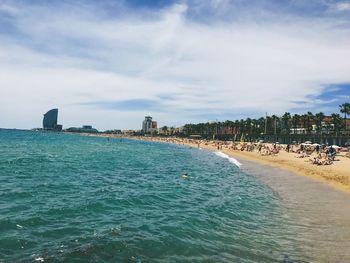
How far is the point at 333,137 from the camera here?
89250 millimetres

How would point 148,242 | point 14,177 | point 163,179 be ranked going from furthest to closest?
point 163,179 < point 14,177 < point 148,242

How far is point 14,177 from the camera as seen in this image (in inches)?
1118

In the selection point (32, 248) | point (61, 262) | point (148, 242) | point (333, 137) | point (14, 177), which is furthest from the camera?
point (333, 137)

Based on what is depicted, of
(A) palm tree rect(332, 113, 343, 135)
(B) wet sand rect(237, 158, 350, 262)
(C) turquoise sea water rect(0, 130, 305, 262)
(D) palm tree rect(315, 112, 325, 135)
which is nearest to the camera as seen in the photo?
(C) turquoise sea water rect(0, 130, 305, 262)

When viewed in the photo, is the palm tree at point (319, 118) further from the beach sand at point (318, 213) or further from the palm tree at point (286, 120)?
the beach sand at point (318, 213)

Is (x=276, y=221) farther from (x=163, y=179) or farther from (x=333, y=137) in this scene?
(x=333, y=137)

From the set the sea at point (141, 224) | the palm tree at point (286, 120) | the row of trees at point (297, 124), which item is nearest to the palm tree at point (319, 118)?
the row of trees at point (297, 124)

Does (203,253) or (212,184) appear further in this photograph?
(212,184)

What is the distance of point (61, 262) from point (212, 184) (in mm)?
20831

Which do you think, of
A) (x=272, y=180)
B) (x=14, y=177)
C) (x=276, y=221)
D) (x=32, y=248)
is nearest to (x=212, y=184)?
(x=272, y=180)

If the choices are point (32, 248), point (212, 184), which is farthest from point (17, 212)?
point (212, 184)

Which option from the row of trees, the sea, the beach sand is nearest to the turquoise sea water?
the sea

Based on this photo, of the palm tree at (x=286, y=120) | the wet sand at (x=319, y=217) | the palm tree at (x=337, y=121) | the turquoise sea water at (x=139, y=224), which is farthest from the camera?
the palm tree at (x=286, y=120)

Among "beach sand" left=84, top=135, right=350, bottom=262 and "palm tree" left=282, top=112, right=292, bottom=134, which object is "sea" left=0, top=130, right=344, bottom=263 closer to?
"beach sand" left=84, top=135, right=350, bottom=262
